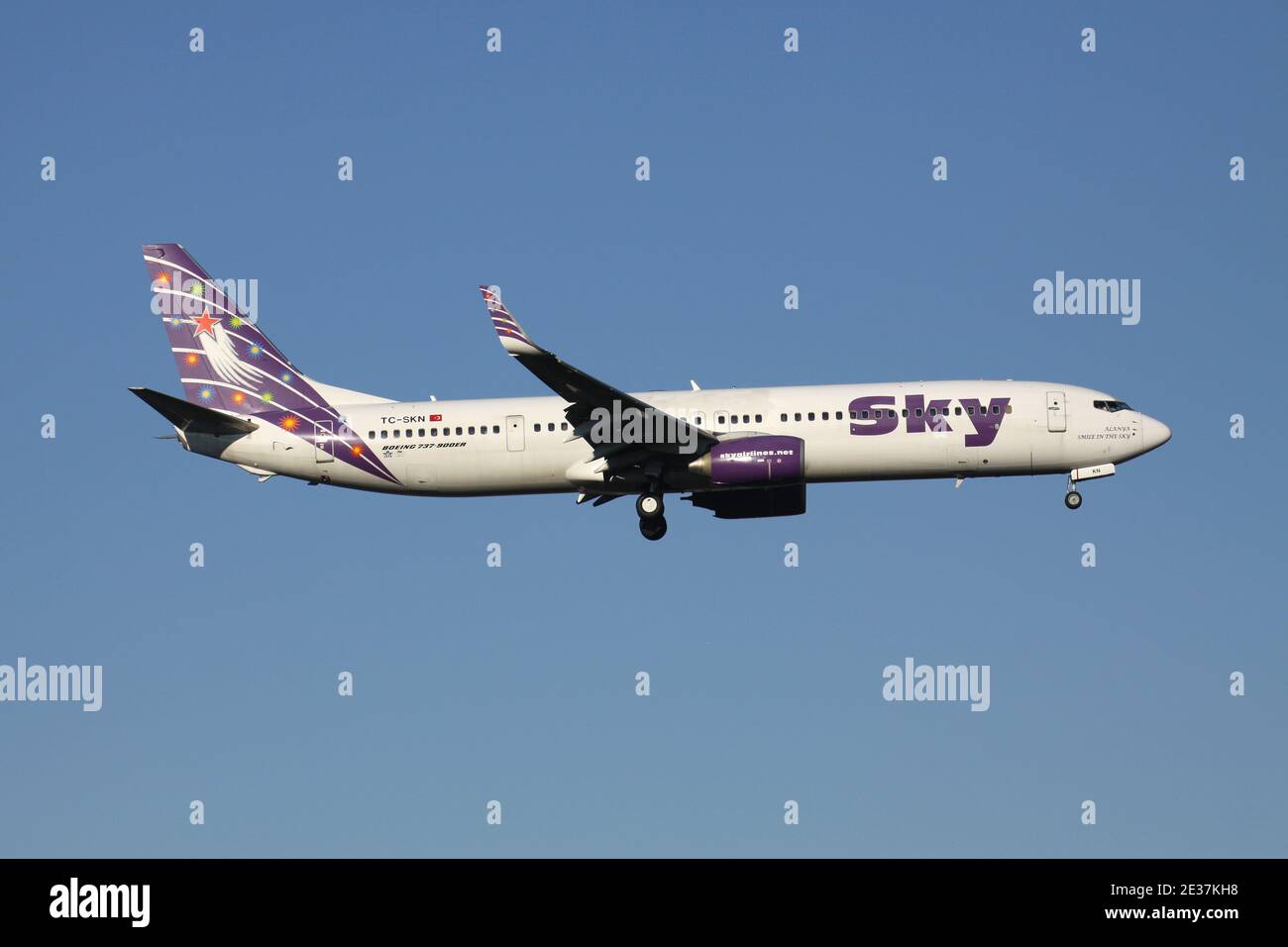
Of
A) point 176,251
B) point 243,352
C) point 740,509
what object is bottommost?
point 740,509

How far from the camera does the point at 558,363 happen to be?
184 ft

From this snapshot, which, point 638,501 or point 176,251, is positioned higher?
point 176,251

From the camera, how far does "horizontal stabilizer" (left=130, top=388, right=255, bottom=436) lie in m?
59.4

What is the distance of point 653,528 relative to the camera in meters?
61.4

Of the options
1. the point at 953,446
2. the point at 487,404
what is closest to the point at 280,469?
the point at 487,404

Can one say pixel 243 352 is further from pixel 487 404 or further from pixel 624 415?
pixel 624 415

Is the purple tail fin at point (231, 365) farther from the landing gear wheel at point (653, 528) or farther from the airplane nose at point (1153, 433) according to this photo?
the airplane nose at point (1153, 433)

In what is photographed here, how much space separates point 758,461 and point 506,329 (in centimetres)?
926

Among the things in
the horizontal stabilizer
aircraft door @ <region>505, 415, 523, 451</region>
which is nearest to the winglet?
aircraft door @ <region>505, 415, 523, 451</region>

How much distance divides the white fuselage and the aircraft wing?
→ 3.43ft

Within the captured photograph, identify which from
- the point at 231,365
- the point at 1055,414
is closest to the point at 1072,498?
the point at 1055,414

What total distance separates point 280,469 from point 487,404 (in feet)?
23.9

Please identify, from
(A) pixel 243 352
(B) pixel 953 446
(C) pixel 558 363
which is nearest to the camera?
(C) pixel 558 363

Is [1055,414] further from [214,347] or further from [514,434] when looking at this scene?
[214,347]
